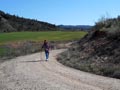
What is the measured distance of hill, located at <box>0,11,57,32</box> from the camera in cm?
14662

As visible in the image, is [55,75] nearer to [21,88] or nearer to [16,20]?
[21,88]

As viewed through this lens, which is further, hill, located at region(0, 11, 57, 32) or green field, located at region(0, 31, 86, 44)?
hill, located at region(0, 11, 57, 32)

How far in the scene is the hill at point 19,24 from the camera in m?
147

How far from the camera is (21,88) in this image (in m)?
17.0

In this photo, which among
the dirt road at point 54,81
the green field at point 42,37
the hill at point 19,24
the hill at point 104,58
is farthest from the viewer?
the hill at point 19,24

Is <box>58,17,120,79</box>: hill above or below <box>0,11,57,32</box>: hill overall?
above

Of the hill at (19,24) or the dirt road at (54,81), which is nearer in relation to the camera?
the dirt road at (54,81)

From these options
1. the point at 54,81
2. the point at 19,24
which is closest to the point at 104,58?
the point at 54,81

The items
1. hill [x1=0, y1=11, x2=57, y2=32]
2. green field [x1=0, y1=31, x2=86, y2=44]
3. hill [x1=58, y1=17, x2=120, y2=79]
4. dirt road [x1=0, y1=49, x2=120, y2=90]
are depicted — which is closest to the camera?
dirt road [x1=0, y1=49, x2=120, y2=90]

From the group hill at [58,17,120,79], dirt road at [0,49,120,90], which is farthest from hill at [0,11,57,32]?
dirt road at [0,49,120,90]

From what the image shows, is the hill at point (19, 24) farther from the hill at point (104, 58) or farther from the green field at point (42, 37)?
the hill at point (104, 58)

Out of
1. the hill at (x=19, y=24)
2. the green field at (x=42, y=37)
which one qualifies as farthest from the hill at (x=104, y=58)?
the hill at (x=19, y=24)

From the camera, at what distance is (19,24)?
518ft

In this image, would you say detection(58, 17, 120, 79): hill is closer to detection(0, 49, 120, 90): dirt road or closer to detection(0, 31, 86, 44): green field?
detection(0, 49, 120, 90): dirt road
